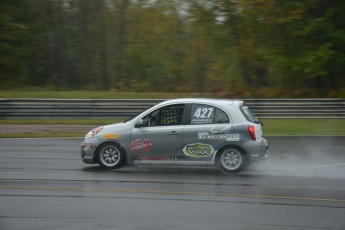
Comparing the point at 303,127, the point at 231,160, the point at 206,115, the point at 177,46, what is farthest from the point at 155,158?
the point at 177,46

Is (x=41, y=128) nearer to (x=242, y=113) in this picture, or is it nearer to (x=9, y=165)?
(x=9, y=165)

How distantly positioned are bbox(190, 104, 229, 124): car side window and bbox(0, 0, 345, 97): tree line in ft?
49.2

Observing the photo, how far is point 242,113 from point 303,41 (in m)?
15.9

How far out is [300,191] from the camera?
9938mm

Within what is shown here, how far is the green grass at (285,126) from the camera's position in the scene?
774 inches

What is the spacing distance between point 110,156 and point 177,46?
20.6 m

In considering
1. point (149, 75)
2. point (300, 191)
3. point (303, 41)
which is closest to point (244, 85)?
point (303, 41)

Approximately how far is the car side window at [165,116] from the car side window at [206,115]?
292 mm

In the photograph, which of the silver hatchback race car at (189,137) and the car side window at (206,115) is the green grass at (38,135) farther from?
the car side window at (206,115)

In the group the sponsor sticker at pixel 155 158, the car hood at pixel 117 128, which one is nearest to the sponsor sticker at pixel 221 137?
the sponsor sticker at pixel 155 158

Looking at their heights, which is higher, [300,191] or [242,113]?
[242,113]

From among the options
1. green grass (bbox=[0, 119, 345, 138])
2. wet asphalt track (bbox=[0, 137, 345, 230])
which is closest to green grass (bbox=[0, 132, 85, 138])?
green grass (bbox=[0, 119, 345, 138])

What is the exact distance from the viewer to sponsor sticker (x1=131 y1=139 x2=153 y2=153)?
11992 mm

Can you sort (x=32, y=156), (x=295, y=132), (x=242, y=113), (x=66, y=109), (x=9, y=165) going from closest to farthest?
(x=242, y=113), (x=9, y=165), (x=32, y=156), (x=295, y=132), (x=66, y=109)
